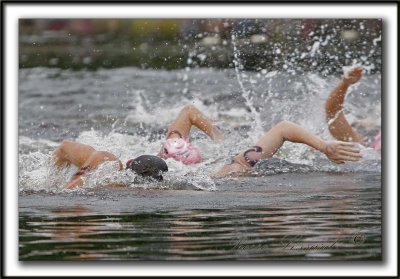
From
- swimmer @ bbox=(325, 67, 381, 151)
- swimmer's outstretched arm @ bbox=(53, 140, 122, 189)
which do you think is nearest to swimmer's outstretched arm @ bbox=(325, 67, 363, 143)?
swimmer @ bbox=(325, 67, 381, 151)

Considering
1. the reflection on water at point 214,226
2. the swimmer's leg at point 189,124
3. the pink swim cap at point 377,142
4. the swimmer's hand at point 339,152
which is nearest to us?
the reflection on water at point 214,226

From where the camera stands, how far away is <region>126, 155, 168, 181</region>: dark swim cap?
6883 millimetres

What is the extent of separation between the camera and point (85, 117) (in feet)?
29.3

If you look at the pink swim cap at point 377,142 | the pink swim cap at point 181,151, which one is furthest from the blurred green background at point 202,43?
the pink swim cap at point 181,151

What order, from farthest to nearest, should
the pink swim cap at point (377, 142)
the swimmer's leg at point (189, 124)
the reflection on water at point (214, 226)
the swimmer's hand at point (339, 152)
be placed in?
the swimmer's leg at point (189, 124) < the swimmer's hand at point (339, 152) < the pink swim cap at point (377, 142) < the reflection on water at point (214, 226)

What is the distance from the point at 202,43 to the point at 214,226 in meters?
2.71

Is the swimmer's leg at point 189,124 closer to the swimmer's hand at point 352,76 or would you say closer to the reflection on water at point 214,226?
the swimmer's hand at point 352,76

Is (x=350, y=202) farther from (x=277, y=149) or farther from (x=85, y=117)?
(x=85, y=117)

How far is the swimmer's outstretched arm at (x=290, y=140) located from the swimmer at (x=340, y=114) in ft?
1.01

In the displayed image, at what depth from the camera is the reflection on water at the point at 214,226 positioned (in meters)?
5.84

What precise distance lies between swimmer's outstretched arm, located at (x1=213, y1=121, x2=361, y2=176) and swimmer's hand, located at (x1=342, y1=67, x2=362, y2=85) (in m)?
0.41

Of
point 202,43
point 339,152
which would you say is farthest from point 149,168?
point 202,43

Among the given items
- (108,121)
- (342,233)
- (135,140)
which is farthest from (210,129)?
(342,233)

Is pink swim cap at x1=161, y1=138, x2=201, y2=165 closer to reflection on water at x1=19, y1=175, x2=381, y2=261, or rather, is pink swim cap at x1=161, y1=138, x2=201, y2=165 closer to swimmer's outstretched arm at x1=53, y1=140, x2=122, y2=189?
swimmer's outstretched arm at x1=53, y1=140, x2=122, y2=189
